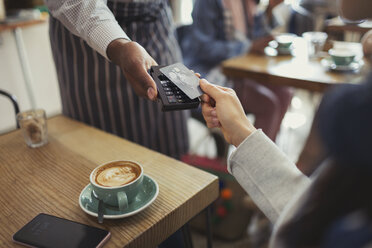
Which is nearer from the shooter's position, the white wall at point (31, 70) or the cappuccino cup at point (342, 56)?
the cappuccino cup at point (342, 56)

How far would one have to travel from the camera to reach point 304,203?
415 millimetres

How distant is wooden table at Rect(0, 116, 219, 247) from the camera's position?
648 millimetres

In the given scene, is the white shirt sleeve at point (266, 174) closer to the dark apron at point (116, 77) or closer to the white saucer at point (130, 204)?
the white saucer at point (130, 204)

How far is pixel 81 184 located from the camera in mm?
768

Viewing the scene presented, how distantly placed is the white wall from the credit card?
213 centimetres

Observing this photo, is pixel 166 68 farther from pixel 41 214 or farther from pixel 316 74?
pixel 316 74

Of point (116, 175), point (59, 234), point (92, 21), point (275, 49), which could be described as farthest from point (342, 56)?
point (59, 234)

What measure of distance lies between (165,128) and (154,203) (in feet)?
2.16

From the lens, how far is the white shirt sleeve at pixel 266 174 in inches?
22.5

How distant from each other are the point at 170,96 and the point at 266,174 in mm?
290

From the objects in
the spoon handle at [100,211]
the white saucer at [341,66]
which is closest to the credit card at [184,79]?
the spoon handle at [100,211]

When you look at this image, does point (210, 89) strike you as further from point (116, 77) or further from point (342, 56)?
point (342, 56)

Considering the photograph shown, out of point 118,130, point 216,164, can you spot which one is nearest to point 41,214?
point 118,130

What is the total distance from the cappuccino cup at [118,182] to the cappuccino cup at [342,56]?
1090mm
